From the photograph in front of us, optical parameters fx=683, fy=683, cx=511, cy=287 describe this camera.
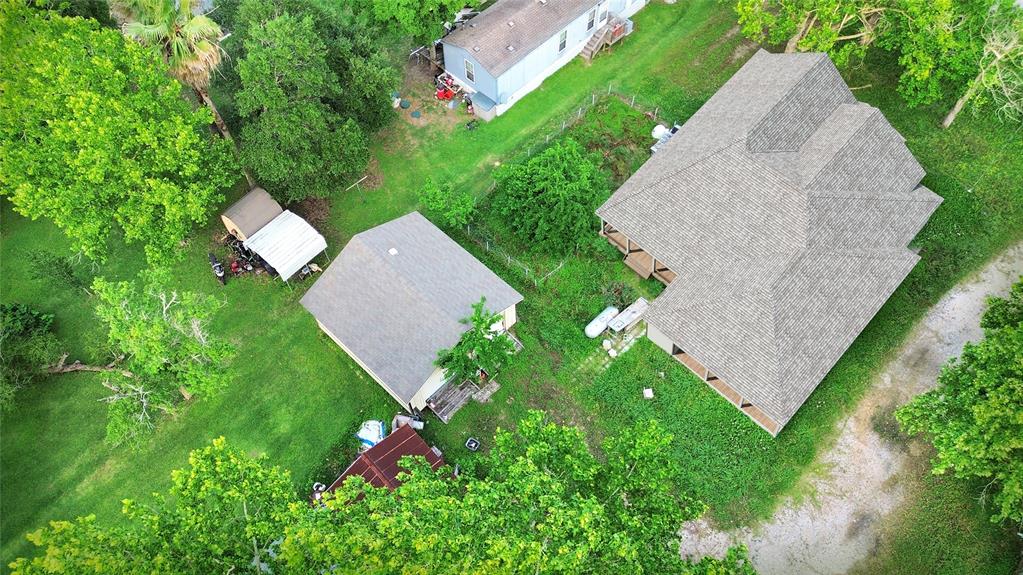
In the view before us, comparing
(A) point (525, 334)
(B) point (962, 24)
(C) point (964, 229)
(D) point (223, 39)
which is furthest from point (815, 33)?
(D) point (223, 39)

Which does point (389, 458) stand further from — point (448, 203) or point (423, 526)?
point (448, 203)

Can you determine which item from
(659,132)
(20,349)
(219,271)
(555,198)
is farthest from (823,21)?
(20,349)

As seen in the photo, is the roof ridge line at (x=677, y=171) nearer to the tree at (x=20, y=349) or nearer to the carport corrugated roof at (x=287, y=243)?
the carport corrugated roof at (x=287, y=243)

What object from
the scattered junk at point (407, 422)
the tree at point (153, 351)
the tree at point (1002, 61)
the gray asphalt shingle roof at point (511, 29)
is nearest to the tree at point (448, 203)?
the gray asphalt shingle roof at point (511, 29)

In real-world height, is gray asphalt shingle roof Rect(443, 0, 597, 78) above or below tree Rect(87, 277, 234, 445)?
above

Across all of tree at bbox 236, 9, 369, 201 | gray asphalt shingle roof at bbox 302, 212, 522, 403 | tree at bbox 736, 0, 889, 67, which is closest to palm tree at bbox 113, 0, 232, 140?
tree at bbox 236, 9, 369, 201

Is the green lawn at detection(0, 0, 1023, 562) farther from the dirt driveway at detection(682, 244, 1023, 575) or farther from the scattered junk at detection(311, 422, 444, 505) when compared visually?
the scattered junk at detection(311, 422, 444, 505)
